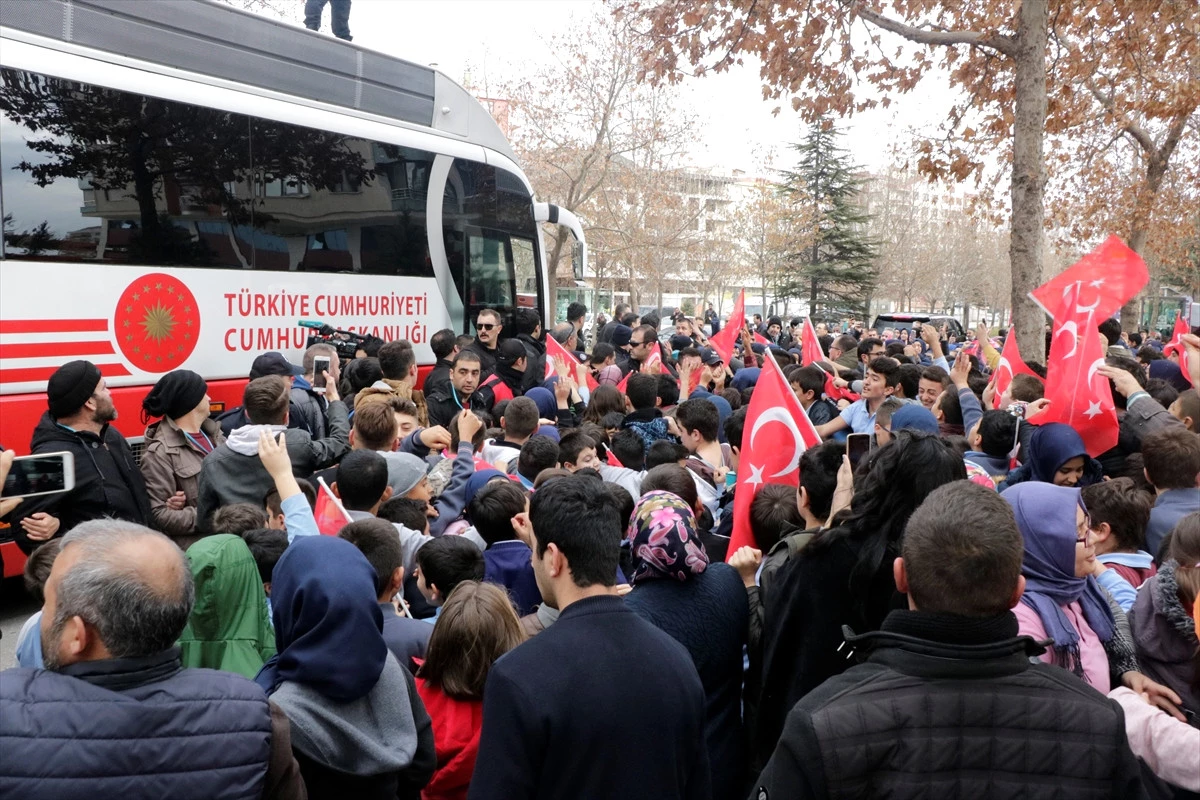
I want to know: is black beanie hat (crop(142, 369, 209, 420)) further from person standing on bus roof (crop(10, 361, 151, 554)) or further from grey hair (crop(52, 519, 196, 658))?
grey hair (crop(52, 519, 196, 658))

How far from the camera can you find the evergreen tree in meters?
45.7

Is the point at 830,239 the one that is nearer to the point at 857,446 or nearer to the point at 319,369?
the point at 319,369

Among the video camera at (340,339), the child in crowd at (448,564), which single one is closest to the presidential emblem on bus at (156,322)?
the video camera at (340,339)

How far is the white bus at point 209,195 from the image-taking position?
22.6 feet

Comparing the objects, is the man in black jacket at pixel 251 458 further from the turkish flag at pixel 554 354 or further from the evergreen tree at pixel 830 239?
the evergreen tree at pixel 830 239

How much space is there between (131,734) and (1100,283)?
6387 millimetres

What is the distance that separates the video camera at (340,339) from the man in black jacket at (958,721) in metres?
7.53

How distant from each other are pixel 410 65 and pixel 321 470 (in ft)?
19.6

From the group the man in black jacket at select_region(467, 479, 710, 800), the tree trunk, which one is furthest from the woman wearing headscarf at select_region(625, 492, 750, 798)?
the tree trunk

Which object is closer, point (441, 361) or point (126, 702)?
point (126, 702)

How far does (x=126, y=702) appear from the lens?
197 centimetres

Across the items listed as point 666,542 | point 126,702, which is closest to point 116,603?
point 126,702

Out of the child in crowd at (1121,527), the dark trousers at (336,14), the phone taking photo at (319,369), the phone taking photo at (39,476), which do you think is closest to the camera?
the phone taking photo at (39,476)

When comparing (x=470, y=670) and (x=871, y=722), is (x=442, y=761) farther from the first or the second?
(x=871, y=722)
